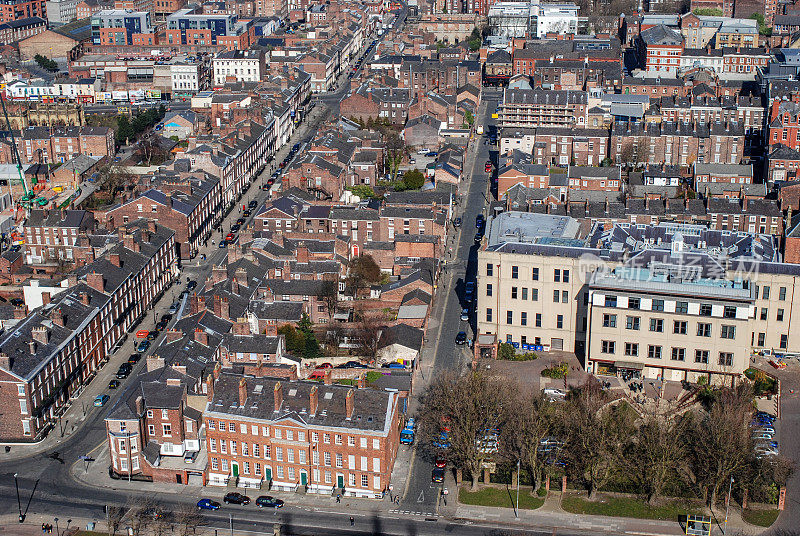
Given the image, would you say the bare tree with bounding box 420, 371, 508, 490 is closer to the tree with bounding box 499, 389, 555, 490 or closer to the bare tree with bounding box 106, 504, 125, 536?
the tree with bounding box 499, 389, 555, 490

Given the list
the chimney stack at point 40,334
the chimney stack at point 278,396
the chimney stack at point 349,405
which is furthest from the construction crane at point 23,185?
the chimney stack at point 349,405

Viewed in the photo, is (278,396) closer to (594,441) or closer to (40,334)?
(594,441)

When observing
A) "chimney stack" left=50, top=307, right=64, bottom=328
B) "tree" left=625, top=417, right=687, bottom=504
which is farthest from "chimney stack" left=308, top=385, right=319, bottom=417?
"chimney stack" left=50, top=307, right=64, bottom=328

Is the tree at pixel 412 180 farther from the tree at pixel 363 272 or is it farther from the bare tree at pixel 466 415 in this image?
the bare tree at pixel 466 415

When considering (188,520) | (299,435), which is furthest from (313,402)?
(188,520)

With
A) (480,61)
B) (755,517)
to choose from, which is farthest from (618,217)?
(480,61)

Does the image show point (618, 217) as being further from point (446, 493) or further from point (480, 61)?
point (480, 61)
